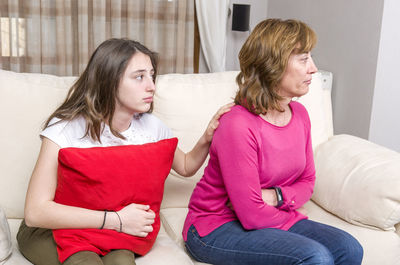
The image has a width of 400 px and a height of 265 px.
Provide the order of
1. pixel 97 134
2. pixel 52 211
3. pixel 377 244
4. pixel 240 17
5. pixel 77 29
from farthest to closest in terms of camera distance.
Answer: pixel 240 17 < pixel 77 29 < pixel 377 244 < pixel 97 134 < pixel 52 211

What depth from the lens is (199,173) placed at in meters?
1.90

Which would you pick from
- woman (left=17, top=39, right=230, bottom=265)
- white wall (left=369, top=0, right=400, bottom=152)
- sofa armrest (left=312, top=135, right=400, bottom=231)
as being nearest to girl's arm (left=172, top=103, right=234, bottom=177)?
woman (left=17, top=39, right=230, bottom=265)

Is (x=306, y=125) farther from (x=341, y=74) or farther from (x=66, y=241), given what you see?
(x=341, y=74)

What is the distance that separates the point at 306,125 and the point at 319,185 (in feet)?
0.94

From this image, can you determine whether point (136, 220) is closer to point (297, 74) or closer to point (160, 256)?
point (160, 256)

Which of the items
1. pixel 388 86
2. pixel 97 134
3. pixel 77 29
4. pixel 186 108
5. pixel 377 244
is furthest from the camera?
pixel 77 29

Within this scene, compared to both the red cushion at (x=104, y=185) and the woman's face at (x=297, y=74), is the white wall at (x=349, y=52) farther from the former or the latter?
the red cushion at (x=104, y=185)

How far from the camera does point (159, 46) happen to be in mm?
3896

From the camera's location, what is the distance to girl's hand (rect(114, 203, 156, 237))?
136 cm

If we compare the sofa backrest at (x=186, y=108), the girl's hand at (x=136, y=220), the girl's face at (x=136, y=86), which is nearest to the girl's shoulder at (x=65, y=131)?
the girl's face at (x=136, y=86)

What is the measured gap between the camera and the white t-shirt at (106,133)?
54.6 inches

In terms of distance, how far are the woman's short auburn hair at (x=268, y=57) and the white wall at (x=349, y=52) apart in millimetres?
1727

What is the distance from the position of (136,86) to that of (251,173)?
0.43 m

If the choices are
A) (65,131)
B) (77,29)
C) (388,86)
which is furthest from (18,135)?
(388,86)
